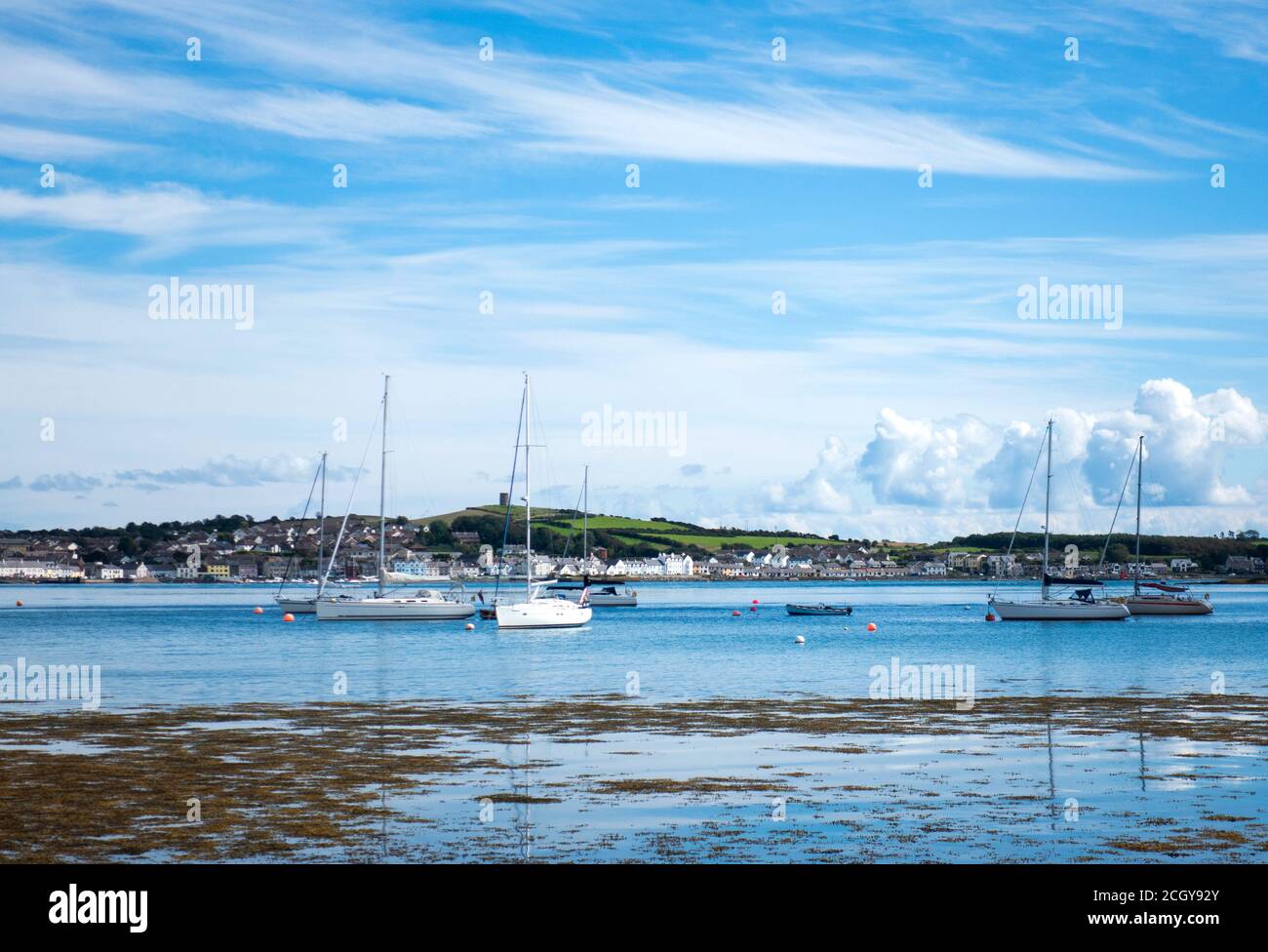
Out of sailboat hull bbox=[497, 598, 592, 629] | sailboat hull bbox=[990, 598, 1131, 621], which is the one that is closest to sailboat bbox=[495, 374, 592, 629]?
sailboat hull bbox=[497, 598, 592, 629]

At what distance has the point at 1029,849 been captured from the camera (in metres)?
18.6

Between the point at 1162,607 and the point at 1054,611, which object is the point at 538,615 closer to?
the point at 1054,611

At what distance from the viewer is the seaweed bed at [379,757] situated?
19.3m

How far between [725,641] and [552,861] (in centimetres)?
7232

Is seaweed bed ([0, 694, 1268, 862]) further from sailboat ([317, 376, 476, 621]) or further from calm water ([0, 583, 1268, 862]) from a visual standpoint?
sailboat ([317, 376, 476, 621])

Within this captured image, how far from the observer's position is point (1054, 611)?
108 metres

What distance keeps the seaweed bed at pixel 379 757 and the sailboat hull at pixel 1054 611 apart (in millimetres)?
63668

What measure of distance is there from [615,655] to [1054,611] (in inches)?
1977

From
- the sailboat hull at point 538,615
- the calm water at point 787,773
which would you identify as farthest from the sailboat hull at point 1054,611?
the sailboat hull at point 538,615

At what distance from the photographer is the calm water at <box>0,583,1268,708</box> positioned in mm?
50219

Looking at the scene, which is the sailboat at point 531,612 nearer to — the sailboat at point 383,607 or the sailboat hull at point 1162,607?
the sailboat at point 383,607
